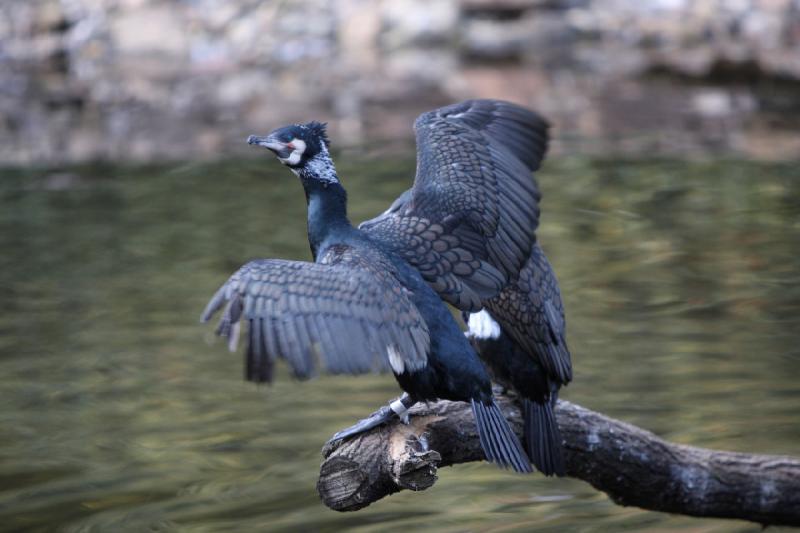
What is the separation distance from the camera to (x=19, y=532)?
213 inches

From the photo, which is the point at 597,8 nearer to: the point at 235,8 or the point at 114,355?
the point at 235,8

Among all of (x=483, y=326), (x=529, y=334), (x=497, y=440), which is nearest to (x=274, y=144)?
(x=483, y=326)

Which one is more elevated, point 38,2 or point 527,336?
point 38,2

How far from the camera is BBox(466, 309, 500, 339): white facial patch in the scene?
432 cm

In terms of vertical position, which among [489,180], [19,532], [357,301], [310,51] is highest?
[310,51]

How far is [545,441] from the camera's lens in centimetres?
403

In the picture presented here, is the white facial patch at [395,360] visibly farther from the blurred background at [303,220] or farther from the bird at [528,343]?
the blurred background at [303,220]

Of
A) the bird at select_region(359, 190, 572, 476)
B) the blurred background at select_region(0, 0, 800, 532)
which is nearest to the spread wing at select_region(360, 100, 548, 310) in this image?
the bird at select_region(359, 190, 572, 476)

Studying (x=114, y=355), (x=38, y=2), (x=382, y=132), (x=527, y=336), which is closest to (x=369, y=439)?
(x=527, y=336)

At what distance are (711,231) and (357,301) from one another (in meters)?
6.30

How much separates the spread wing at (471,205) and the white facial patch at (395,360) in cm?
33

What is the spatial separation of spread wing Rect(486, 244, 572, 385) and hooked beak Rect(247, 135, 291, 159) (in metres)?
0.78

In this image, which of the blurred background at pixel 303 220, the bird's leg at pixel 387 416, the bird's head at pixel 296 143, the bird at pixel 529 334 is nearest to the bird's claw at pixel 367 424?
the bird's leg at pixel 387 416

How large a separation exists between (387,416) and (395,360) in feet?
0.88
